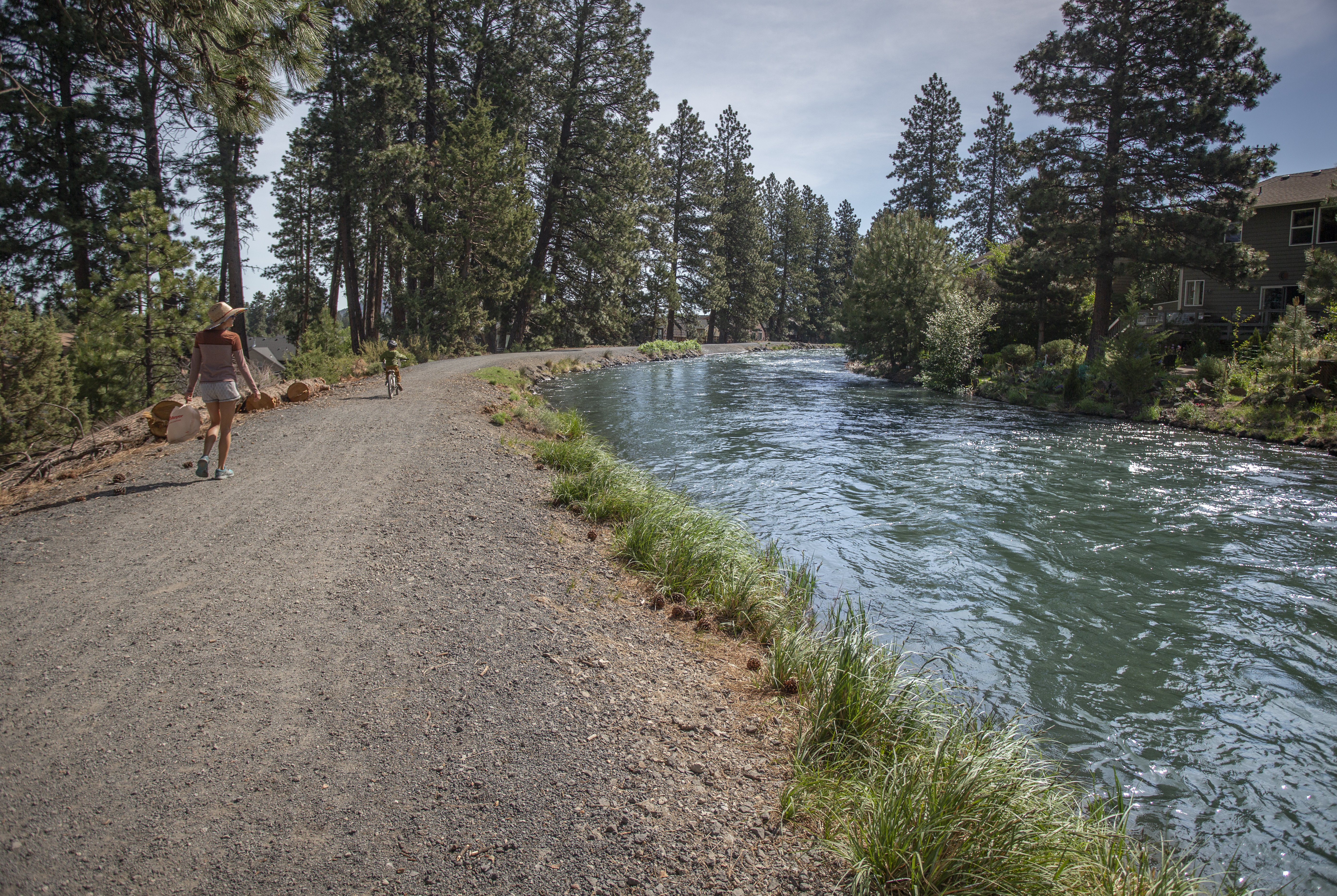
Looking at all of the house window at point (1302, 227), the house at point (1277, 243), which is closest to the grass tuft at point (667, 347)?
the house at point (1277, 243)

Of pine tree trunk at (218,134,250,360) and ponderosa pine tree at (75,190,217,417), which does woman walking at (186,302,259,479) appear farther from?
pine tree trunk at (218,134,250,360)

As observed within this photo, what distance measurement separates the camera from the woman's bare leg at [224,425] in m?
7.88

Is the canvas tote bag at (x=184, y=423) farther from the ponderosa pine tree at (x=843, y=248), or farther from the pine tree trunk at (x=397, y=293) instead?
the ponderosa pine tree at (x=843, y=248)

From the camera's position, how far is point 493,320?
33.7 meters

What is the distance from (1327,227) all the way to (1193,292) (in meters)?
4.73

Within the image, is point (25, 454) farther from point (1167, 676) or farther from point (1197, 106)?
point (1197, 106)

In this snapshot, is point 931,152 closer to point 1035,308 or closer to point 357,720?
point 1035,308

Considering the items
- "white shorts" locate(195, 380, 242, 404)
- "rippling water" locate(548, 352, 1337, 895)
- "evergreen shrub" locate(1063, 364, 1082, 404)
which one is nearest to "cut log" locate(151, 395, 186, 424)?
"white shorts" locate(195, 380, 242, 404)

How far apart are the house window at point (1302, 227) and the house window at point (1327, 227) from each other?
20 centimetres

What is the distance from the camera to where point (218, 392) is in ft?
25.5

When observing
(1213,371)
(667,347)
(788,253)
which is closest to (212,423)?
(1213,371)

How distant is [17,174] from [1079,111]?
34.2 m

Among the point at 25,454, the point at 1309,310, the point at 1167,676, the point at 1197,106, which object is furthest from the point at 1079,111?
the point at 25,454

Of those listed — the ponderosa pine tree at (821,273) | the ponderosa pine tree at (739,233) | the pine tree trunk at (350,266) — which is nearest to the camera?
the pine tree trunk at (350,266)
